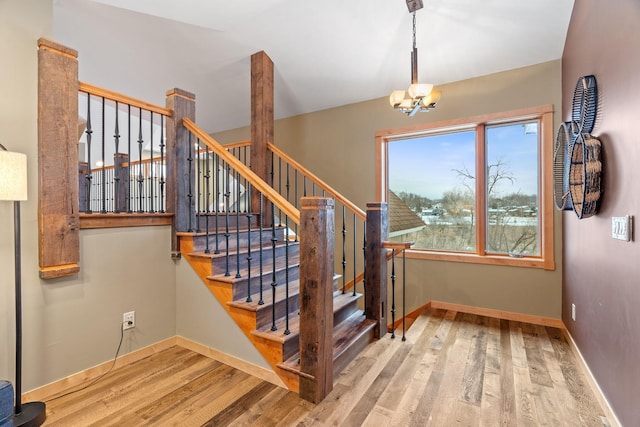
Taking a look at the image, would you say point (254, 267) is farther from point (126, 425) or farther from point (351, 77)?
point (351, 77)

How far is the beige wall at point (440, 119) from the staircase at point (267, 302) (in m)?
1.35

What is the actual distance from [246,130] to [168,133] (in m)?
2.80

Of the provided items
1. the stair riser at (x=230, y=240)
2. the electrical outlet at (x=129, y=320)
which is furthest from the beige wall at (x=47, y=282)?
the stair riser at (x=230, y=240)

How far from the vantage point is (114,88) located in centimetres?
528

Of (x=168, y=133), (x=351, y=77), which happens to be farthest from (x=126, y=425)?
(x=351, y=77)

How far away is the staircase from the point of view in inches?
81.4

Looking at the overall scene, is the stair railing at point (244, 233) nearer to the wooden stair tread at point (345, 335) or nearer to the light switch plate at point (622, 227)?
the wooden stair tread at point (345, 335)

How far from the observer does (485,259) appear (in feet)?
10.9

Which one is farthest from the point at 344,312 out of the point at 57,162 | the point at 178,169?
the point at 57,162

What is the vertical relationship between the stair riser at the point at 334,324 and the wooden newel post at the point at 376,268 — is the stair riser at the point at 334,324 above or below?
below

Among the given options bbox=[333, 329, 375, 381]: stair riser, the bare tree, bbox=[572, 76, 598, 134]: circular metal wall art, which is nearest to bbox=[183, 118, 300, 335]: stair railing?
Answer: bbox=[333, 329, 375, 381]: stair riser

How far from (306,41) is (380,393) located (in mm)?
3421

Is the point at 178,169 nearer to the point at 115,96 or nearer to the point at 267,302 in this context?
the point at 115,96

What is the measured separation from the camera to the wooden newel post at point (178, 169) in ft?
8.55
